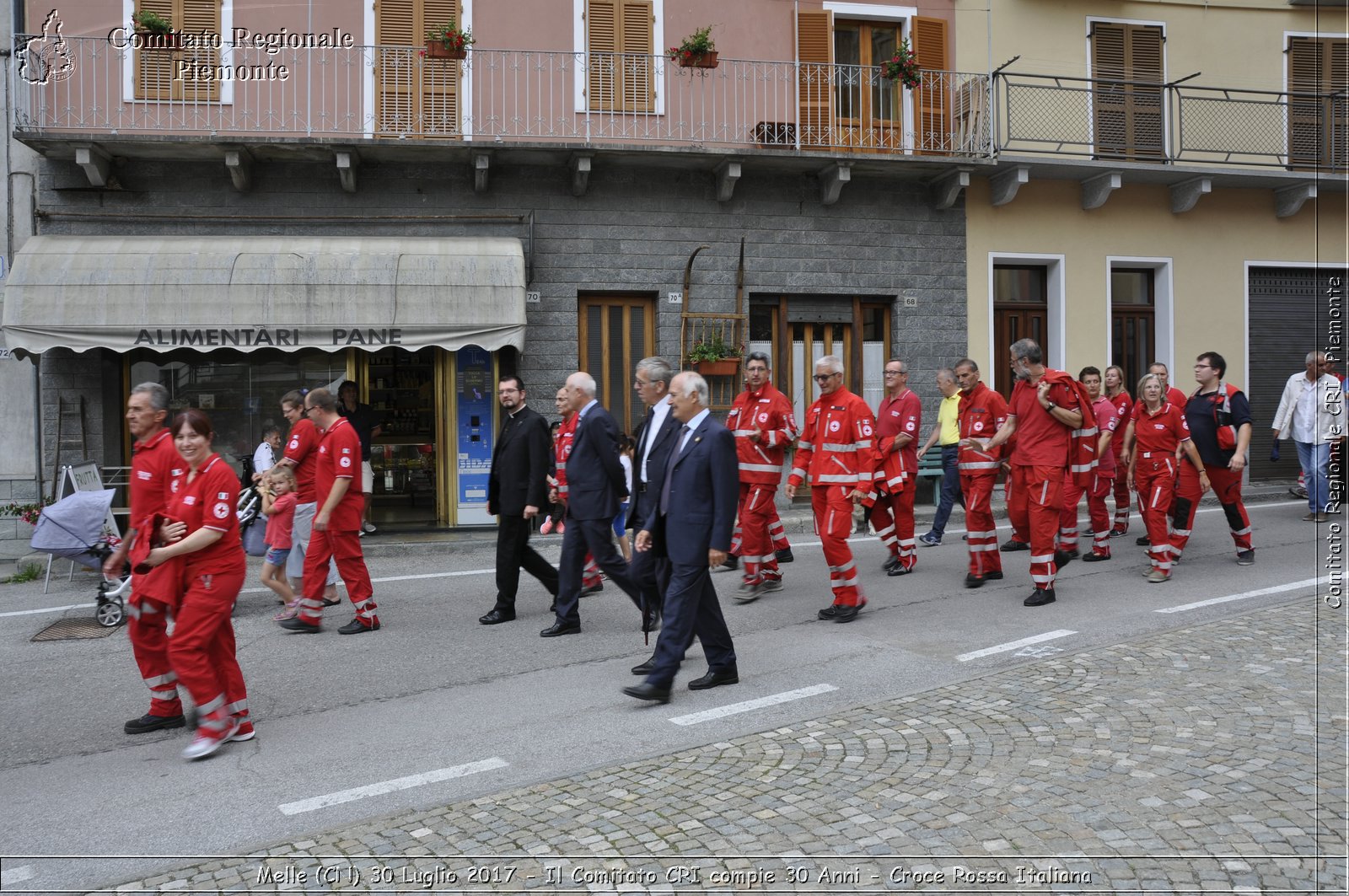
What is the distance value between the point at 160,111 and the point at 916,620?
39.1ft

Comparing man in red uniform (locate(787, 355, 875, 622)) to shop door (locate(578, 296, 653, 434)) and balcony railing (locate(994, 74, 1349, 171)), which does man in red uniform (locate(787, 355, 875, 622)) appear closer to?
shop door (locate(578, 296, 653, 434))

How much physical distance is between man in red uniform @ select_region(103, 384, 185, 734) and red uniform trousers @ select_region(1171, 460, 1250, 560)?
8120 millimetres

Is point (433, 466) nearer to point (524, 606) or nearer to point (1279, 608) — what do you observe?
point (524, 606)

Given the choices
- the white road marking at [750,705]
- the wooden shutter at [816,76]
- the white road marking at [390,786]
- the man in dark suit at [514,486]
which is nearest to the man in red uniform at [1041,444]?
the white road marking at [750,705]

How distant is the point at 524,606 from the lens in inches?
361

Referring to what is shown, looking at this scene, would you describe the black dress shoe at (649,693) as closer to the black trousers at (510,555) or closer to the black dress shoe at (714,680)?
the black dress shoe at (714,680)

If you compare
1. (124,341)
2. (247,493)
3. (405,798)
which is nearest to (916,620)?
(405,798)

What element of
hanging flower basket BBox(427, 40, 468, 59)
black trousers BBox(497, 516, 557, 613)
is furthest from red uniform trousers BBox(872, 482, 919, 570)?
hanging flower basket BBox(427, 40, 468, 59)

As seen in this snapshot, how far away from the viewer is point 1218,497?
9773 mm

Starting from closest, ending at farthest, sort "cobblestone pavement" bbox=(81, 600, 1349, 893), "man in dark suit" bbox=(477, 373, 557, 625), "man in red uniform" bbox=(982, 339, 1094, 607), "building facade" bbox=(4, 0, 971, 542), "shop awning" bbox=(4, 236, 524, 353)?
1. "cobblestone pavement" bbox=(81, 600, 1349, 893)
2. "man in dark suit" bbox=(477, 373, 557, 625)
3. "man in red uniform" bbox=(982, 339, 1094, 607)
4. "shop awning" bbox=(4, 236, 524, 353)
5. "building facade" bbox=(4, 0, 971, 542)

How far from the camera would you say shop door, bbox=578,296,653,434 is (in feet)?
49.8

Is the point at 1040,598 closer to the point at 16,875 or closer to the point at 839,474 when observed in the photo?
the point at 839,474

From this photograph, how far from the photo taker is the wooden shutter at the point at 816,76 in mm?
15703

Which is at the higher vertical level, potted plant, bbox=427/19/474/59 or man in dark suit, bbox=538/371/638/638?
potted plant, bbox=427/19/474/59
